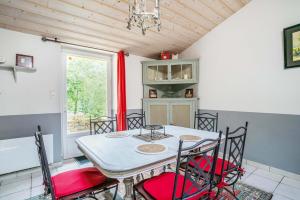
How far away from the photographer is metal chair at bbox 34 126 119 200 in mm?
1235

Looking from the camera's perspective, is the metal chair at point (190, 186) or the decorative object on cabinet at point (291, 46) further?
the decorative object on cabinet at point (291, 46)

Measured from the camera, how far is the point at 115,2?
2.17 m

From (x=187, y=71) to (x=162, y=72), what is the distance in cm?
53

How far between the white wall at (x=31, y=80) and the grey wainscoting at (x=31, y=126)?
0.08m

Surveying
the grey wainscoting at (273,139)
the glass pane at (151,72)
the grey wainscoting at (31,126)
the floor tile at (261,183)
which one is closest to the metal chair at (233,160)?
the floor tile at (261,183)

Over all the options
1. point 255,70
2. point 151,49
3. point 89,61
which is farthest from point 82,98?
point 255,70

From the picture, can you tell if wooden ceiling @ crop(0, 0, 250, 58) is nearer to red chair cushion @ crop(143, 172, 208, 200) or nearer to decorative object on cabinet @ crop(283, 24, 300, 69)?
decorative object on cabinet @ crop(283, 24, 300, 69)

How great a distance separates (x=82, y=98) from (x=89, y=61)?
738mm

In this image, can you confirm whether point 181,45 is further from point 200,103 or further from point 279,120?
point 279,120

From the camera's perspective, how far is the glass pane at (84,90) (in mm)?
3078

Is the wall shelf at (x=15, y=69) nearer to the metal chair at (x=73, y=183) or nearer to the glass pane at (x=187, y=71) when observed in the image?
the metal chair at (x=73, y=183)

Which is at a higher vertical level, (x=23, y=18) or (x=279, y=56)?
(x=23, y=18)

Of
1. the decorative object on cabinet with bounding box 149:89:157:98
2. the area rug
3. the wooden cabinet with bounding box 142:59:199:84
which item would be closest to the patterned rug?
the area rug

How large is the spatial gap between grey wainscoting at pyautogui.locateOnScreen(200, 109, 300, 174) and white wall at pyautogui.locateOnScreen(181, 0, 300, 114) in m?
0.12
